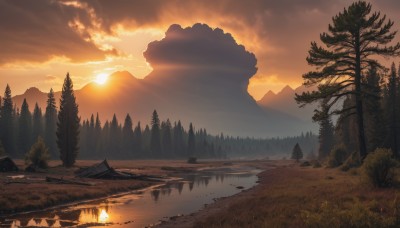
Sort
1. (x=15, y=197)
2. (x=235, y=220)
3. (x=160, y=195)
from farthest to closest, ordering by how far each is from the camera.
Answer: (x=160, y=195), (x=15, y=197), (x=235, y=220)

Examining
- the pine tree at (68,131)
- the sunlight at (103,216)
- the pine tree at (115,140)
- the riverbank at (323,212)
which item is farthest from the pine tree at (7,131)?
the riverbank at (323,212)

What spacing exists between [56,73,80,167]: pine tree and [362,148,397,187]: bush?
58175mm

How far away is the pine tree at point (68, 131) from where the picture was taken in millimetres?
70562

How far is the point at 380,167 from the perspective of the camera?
23.0m

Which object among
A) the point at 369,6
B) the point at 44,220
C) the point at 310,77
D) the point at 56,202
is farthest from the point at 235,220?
the point at 369,6

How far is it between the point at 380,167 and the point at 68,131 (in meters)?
60.9

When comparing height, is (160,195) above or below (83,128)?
below

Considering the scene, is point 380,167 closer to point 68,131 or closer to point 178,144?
point 68,131

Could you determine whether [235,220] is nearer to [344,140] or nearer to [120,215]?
[120,215]

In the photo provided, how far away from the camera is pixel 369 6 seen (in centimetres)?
3256

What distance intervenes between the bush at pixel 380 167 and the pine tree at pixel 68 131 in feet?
191

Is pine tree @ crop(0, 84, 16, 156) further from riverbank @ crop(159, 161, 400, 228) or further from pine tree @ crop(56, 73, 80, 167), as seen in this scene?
riverbank @ crop(159, 161, 400, 228)

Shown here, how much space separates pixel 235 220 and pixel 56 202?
17352 mm

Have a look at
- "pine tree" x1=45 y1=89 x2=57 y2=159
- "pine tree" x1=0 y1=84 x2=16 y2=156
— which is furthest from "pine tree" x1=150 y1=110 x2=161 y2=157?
"pine tree" x1=0 y1=84 x2=16 y2=156
